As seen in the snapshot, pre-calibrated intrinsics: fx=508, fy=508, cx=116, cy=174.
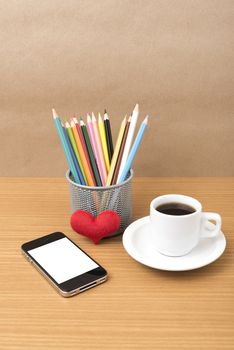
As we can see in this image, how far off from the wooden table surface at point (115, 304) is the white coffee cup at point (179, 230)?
37 millimetres

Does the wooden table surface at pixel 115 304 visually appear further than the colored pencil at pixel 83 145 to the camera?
No

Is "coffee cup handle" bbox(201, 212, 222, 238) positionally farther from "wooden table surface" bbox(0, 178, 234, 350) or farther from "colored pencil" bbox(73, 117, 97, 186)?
"colored pencil" bbox(73, 117, 97, 186)

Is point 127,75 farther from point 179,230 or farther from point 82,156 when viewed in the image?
point 179,230

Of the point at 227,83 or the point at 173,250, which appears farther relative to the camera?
the point at 227,83

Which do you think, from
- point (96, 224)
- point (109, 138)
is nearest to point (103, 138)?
point (109, 138)

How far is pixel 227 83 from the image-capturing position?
0.95 meters

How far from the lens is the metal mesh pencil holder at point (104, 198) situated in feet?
2.60

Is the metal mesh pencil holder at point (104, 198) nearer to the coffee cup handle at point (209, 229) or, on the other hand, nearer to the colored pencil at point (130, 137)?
the colored pencil at point (130, 137)

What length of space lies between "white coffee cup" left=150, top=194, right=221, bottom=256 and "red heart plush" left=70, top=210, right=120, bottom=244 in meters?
0.06

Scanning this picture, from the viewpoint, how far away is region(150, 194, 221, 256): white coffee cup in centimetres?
70

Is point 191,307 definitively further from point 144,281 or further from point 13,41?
point 13,41

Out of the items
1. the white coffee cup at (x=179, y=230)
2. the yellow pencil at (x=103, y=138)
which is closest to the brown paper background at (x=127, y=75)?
the yellow pencil at (x=103, y=138)

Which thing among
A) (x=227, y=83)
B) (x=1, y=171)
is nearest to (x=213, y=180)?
(x=227, y=83)

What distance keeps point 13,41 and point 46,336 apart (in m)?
0.56
